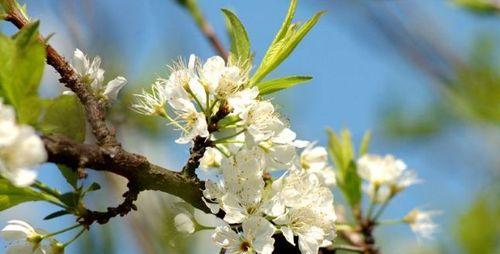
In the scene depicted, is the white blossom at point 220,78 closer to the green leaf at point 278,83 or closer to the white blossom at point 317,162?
the green leaf at point 278,83

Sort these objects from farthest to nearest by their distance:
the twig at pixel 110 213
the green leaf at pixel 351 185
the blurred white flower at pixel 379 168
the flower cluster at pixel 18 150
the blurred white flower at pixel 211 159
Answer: the blurred white flower at pixel 379 168 < the green leaf at pixel 351 185 < the blurred white flower at pixel 211 159 < the twig at pixel 110 213 < the flower cluster at pixel 18 150

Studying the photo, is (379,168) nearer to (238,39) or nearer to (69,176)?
(238,39)

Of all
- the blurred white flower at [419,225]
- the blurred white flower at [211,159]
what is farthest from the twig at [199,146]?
the blurred white flower at [419,225]

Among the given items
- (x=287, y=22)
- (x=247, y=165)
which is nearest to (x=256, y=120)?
(x=247, y=165)

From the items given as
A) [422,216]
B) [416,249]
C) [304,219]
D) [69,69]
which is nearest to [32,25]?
[69,69]

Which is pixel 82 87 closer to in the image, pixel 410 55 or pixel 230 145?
pixel 230 145
